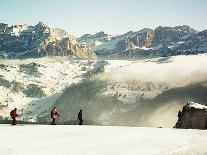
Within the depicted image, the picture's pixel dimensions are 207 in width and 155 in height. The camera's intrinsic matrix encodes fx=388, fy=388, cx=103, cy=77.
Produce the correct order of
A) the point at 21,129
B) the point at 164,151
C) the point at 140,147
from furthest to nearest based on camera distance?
the point at 21,129 → the point at 140,147 → the point at 164,151

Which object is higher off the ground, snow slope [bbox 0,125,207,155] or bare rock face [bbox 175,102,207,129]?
snow slope [bbox 0,125,207,155]

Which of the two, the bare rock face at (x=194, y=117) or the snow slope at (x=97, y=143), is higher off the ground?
the snow slope at (x=97, y=143)

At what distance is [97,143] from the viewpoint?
29547mm

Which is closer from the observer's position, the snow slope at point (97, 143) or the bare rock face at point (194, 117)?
the snow slope at point (97, 143)

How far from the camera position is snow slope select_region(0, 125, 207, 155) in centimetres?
2597

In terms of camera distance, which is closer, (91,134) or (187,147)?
(187,147)

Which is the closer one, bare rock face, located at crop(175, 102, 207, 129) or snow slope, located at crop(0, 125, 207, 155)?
snow slope, located at crop(0, 125, 207, 155)

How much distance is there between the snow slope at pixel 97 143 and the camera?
26.0 meters

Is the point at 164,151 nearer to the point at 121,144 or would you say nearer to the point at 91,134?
the point at 121,144

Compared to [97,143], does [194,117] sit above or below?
below

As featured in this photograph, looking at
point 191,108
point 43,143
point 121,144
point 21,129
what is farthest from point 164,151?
point 191,108

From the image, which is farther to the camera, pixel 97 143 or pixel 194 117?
→ pixel 194 117

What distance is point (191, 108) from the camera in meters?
97.3

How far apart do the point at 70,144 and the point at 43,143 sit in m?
2.17
